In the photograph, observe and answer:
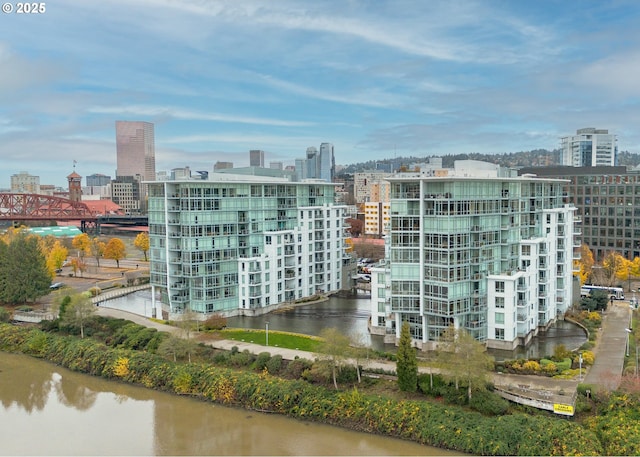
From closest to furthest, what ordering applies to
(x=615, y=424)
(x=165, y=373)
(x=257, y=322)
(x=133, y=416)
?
(x=615, y=424) < (x=133, y=416) < (x=165, y=373) < (x=257, y=322)

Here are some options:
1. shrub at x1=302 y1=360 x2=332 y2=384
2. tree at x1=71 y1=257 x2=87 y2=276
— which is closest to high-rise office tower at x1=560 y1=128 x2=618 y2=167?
tree at x1=71 y1=257 x2=87 y2=276

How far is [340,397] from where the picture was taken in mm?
25750

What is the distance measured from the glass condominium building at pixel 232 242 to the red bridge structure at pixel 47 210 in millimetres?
86347

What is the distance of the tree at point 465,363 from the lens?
2453 centimetres

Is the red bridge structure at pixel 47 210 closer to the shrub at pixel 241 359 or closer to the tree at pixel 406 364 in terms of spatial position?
the shrub at pixel 241 359

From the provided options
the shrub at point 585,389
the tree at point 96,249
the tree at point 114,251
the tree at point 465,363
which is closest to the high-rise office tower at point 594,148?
the tree at point 114,251

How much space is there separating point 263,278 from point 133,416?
18265mm

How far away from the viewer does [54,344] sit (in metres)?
35.8

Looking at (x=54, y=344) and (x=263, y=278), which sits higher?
(x=263, y=278)

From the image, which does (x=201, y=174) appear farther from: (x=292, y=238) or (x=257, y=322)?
(x=257, y=322)

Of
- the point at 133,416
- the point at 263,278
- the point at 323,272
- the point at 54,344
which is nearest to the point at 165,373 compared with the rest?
the point at 133,416

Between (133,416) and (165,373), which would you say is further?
(165,373)

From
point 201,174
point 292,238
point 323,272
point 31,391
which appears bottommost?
point 31,391

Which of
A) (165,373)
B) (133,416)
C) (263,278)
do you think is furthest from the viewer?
(263,278)
